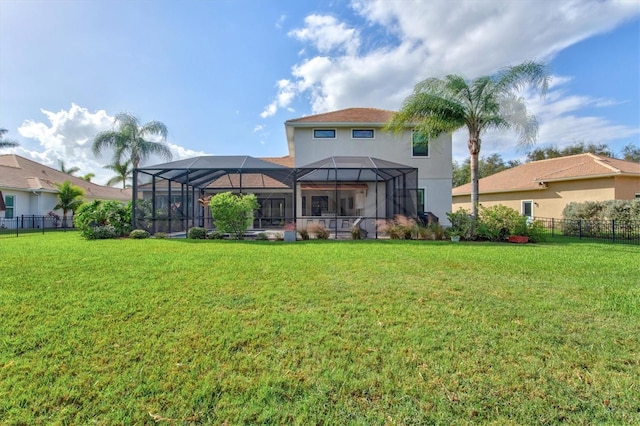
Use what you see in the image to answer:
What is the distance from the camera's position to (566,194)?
19.1m

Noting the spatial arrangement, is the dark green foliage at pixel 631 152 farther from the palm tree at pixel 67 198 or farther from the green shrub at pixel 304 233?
the palm tree at pixel 67 198

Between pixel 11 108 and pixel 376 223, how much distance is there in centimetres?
1989

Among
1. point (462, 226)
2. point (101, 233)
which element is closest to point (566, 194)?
point (462, 226)

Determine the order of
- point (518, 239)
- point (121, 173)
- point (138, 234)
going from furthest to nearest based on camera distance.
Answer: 1. point (121, 173)
2. point (138, 234)
3. point (518, 239)

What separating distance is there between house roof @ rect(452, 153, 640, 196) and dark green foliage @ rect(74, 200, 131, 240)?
24.8 meters

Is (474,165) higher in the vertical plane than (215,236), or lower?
higher

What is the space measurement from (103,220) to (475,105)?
55.4 ft

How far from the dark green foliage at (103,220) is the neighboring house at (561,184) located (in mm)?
24806

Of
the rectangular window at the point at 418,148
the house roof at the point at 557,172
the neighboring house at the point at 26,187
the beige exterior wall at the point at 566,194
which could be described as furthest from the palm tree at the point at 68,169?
the house roof at the point at 557,172

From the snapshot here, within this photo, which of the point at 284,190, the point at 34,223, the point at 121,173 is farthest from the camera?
the point at 121,173

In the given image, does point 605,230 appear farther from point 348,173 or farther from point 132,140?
point 132,140

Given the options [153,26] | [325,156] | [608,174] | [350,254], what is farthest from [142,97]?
[608,174]

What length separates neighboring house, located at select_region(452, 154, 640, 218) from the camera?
17156 millimetres

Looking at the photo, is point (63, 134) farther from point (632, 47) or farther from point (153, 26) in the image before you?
point (632, 47)
